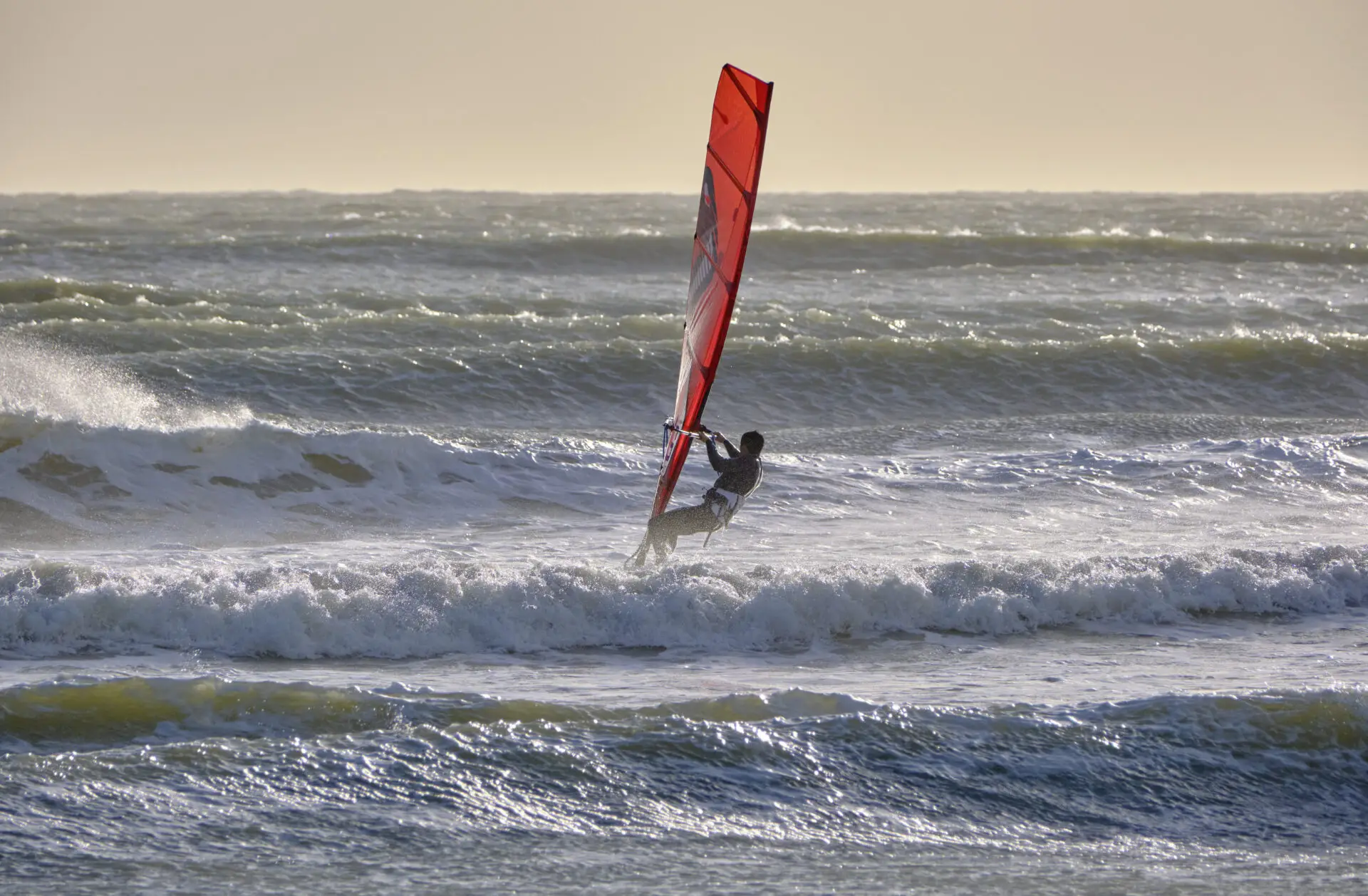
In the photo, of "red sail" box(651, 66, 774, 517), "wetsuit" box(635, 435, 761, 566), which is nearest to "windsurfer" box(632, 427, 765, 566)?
"wetsuit" box(635, 435, 761, 566)

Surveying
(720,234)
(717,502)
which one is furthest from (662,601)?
(720,234)

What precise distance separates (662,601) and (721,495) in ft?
2.35

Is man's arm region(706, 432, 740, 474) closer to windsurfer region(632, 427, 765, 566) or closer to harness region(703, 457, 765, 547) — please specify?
windsurfer region(632, 427, 765, 566)

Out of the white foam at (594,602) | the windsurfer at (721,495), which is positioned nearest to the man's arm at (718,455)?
the windsurfer at (721,495)

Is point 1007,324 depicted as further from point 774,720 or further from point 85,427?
point 774,720

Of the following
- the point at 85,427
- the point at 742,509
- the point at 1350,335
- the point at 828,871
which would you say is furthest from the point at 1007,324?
the point at 828,871

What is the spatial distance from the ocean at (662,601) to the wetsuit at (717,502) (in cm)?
30

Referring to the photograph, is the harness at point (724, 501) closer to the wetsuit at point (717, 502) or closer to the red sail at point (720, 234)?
the wetsuit at point (717, 502)

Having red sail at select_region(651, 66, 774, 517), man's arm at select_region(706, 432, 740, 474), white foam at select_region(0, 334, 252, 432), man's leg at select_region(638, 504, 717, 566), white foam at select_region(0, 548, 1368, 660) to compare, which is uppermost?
red sail at select_region(651, 66, 774, 517)

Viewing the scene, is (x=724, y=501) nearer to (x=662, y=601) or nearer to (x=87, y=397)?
(x=662, y=601)

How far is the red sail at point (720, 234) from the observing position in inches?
310

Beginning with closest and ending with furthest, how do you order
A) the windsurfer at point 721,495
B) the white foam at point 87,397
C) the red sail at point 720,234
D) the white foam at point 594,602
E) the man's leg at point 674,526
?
the red sail at point 720,234, the white foam at point 594,602, the windsurfer at point 721,495, the man's leg at point 674,526, the white foam at point 87,397

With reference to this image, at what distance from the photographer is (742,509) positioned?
11766 millimetres

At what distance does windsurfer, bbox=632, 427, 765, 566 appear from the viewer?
8.71 m
